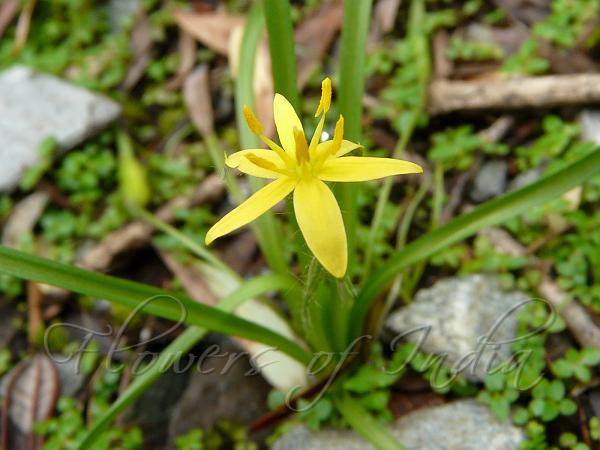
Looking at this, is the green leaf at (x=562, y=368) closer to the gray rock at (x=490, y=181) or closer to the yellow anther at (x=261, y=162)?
the gray rock at (x=490, y=181)

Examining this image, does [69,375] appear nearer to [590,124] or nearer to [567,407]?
[567,407]

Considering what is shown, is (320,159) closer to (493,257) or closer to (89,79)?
(493,257)

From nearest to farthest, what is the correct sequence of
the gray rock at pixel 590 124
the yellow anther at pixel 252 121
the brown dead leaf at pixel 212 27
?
the yellow anther at pixel 252 121 < the gray rock at pixel 590 124 < the brown dead leaf at pixel 212 27

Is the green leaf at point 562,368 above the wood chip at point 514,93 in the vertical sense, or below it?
below

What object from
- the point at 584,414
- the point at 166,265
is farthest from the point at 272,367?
the point at 584,414

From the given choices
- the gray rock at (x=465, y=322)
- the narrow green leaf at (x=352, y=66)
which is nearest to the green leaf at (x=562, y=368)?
the gray rock at (x=465, y=322)

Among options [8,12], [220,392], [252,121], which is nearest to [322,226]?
[252,121]

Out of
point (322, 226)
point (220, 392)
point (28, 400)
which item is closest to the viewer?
point (322, 226)
